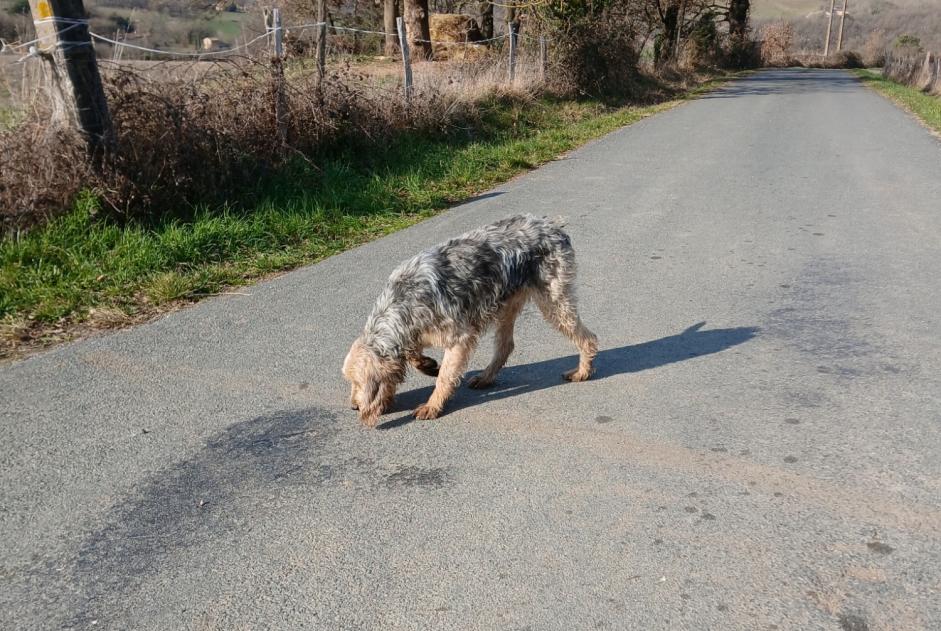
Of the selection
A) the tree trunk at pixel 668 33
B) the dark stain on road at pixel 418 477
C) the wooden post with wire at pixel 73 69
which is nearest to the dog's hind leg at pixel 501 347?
the dark stain on road at pixel 418 477

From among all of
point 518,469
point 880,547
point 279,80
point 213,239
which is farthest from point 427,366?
point 279,80

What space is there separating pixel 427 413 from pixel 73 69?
5.53 metres

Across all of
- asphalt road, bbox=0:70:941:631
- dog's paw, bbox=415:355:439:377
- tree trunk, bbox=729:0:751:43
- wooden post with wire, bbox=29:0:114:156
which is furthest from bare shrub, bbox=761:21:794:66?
dog's paw, bbox=415:355:439:377

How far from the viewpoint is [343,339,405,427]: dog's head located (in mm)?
4410

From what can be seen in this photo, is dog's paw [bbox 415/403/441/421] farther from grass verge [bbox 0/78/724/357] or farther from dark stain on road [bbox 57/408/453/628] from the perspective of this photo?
grass verge [bbox 0/78/724/357]

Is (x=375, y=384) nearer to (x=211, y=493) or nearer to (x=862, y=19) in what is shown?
(x=211, y=493)

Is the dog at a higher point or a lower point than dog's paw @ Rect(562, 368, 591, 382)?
higher

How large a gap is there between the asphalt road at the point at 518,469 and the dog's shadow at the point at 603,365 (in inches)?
0.9

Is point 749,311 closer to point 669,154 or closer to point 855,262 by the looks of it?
point 855,262

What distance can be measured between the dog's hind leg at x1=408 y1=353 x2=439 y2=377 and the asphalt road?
280mm

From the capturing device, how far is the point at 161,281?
22.9 feet

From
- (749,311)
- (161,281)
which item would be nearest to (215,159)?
(161,281)

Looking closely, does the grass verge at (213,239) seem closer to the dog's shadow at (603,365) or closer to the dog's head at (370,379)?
the dog's head at (370,379)

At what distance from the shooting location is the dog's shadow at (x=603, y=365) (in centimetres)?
500
